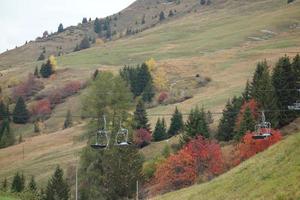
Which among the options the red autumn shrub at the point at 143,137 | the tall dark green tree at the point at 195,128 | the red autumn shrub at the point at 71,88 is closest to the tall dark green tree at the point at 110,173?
the tall dark green tree at the point at 195,128

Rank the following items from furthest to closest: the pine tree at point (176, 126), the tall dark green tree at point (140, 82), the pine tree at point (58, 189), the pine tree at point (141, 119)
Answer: the tall dark green tree at point (140, 82), the pine tree at point (176, 126), the pine tree at point (141, 119), the pine tree at point (58, 189)

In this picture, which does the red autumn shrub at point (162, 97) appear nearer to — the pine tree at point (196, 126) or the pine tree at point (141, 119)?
the pine tree at point (141, 119)

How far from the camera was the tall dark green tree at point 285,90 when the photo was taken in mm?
83312

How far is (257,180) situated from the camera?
37.1m

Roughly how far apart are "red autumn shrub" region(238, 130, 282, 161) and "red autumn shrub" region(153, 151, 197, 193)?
8085 millimetres

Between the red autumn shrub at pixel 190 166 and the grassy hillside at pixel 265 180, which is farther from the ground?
the grassy hillside at pixel 265 180

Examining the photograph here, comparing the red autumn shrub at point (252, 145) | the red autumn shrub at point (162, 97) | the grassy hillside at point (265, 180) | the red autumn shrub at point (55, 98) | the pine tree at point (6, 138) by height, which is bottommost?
the pine tree at point (6, 138)

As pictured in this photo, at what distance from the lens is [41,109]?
175 metres

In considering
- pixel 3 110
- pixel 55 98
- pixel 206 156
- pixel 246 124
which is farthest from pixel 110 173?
pixel 55 98

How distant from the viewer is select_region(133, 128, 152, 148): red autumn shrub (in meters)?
102

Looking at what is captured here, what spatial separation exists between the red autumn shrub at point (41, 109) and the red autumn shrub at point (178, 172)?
97562 mm

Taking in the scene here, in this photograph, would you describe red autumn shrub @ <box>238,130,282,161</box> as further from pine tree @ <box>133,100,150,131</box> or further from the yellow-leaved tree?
the yellow-leaved tree

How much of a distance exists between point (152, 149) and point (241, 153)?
28651 mm

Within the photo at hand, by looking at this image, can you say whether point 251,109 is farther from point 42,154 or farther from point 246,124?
point 42,154
